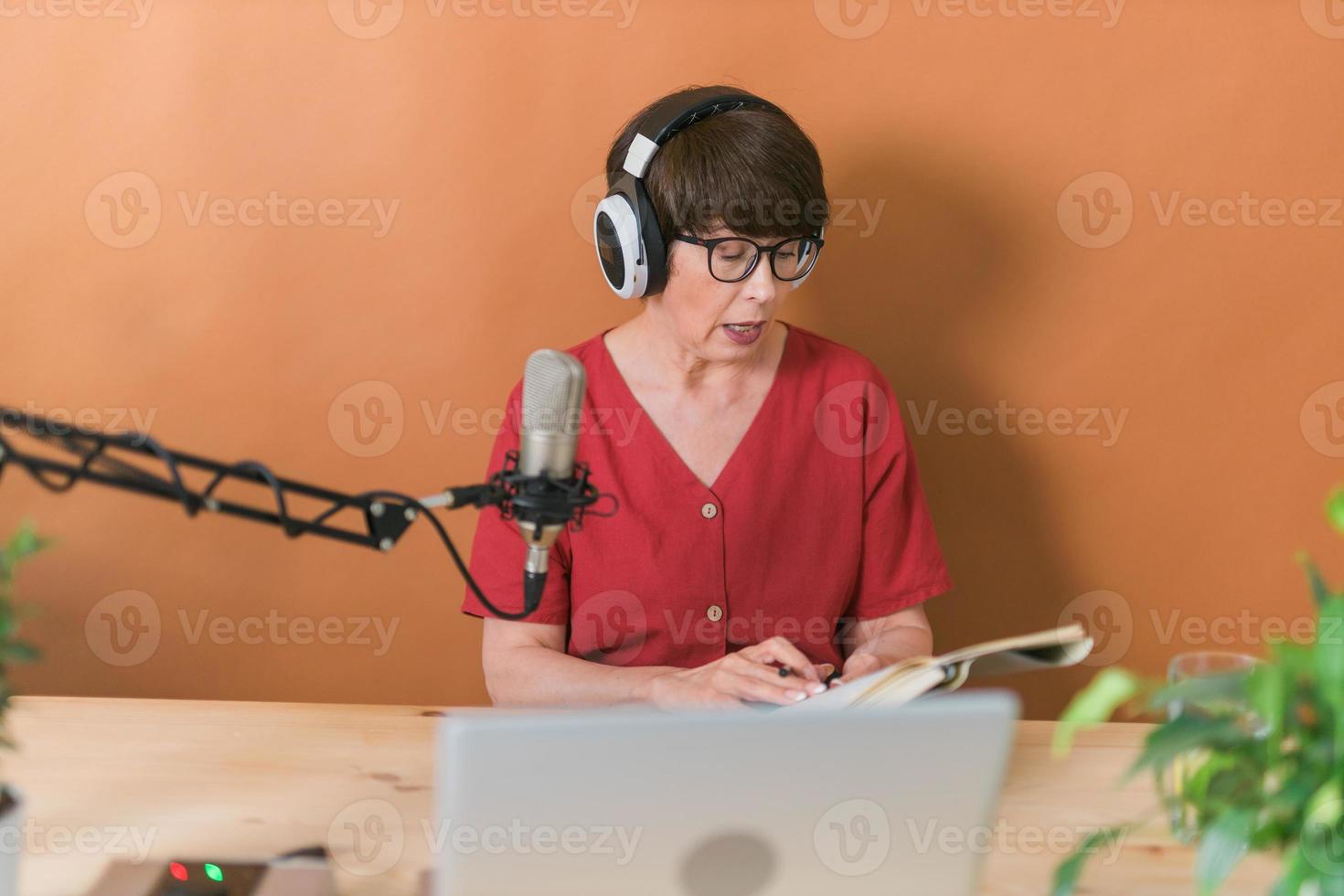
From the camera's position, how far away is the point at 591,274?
2.17 metres

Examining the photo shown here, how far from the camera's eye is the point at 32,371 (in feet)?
7.06

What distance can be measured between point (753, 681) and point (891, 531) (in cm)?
54

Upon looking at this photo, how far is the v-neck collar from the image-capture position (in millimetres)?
1802

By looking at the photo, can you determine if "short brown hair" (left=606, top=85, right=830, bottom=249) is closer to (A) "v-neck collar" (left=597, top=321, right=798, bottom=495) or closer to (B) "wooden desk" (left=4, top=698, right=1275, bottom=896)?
(A) "v-neck collar" (left=597, top=321, right=798, bottom=495)

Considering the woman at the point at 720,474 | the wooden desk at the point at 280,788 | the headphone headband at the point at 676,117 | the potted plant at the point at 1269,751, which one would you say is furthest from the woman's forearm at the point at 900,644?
the potted plant at the point at 1269,751

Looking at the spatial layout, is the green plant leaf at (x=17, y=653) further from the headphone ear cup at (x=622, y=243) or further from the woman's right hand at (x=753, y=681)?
the headphone ear cup at (x=622, y=243)

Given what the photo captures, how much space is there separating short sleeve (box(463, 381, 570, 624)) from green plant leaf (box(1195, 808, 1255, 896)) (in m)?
1.05

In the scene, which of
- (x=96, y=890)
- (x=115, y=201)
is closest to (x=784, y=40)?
(x=115, y=201)

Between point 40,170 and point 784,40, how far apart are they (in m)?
1.30

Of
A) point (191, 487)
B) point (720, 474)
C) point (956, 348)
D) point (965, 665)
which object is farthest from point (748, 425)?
point (191, 487)

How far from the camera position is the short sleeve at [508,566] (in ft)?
5.64

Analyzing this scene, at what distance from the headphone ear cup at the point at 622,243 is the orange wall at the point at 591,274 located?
1.54 feet

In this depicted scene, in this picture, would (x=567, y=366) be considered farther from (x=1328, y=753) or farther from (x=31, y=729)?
(x=31, y=729)

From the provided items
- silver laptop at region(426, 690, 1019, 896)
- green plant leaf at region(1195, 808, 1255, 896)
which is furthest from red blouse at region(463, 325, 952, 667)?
green plant leaf at region(1195, 808, 1255, 896)
